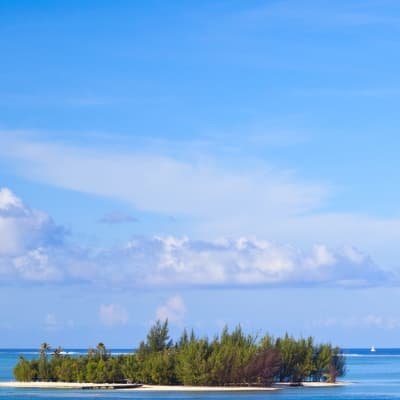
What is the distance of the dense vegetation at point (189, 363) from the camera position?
98875 mm

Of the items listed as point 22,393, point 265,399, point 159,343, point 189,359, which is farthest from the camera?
point 159,343

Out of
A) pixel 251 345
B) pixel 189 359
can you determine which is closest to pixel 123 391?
pixel 189 359

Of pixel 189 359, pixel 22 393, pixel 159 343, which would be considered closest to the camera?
pixel 22 393

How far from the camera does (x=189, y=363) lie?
98.4 m

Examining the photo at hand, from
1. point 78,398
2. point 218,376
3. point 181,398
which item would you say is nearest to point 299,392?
point 218,376

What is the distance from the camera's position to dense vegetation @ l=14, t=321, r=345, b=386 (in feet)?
324

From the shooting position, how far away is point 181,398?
278ft

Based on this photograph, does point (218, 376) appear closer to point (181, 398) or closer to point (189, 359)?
point (189, 359)

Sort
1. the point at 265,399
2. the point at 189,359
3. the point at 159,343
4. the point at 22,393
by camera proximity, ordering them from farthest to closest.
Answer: the point at 159,343 → the point at 189,359 → the point at 22,393 → the point at 265,399

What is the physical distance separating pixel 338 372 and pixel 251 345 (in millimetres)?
14759

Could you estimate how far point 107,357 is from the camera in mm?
103875

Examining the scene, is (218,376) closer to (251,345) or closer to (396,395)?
(251,345)

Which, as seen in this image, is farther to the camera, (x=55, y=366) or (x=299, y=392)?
(x=55, y=366)

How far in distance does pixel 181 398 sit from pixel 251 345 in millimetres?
19315
